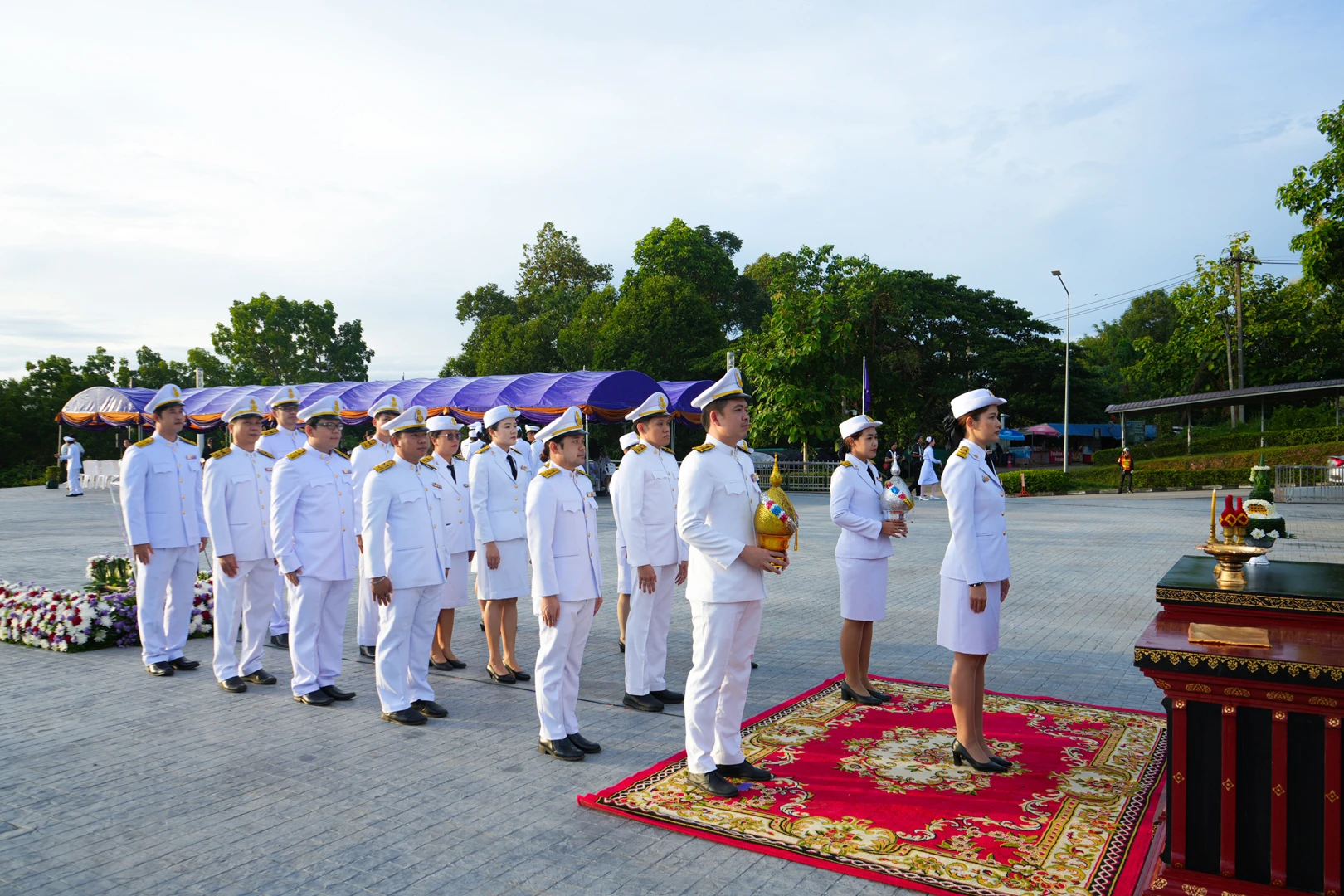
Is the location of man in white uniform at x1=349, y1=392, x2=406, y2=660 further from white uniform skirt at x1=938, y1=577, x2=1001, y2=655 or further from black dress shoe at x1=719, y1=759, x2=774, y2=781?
white uniform skirt at x1=938, y1=577, x2=1001, y2=655

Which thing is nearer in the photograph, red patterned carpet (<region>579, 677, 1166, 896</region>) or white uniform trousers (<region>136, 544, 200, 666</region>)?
red patterned carpet (<region>579, 677, 1166, 896</region>)

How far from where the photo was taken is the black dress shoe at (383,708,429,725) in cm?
576

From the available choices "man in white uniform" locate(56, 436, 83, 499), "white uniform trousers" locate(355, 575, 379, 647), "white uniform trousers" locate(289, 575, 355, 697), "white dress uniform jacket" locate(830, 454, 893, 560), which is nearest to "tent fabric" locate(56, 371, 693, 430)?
"man in white uniform" locate(56, 436, 83, 499)

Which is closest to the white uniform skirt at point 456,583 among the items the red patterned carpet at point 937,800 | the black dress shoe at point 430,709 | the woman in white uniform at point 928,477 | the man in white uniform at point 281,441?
the black dress shoe at point 430,709

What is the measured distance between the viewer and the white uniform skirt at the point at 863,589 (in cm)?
600

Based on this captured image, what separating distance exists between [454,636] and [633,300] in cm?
3091

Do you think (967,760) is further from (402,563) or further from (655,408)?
(402,563)

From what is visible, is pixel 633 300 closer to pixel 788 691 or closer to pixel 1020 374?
pixel 1020 374

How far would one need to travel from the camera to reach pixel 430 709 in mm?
5949

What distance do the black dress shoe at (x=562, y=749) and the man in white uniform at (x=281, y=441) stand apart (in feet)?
11.1

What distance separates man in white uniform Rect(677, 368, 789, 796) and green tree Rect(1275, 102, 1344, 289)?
780 inches

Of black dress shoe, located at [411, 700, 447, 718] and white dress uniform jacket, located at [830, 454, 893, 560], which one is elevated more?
white dress uniform jacket, located at [830, 454, 893, 560]

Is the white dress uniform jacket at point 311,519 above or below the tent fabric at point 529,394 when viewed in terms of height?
below

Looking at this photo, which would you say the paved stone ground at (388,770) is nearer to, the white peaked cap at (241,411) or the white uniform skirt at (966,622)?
the white uniform skirt at (966,622)
